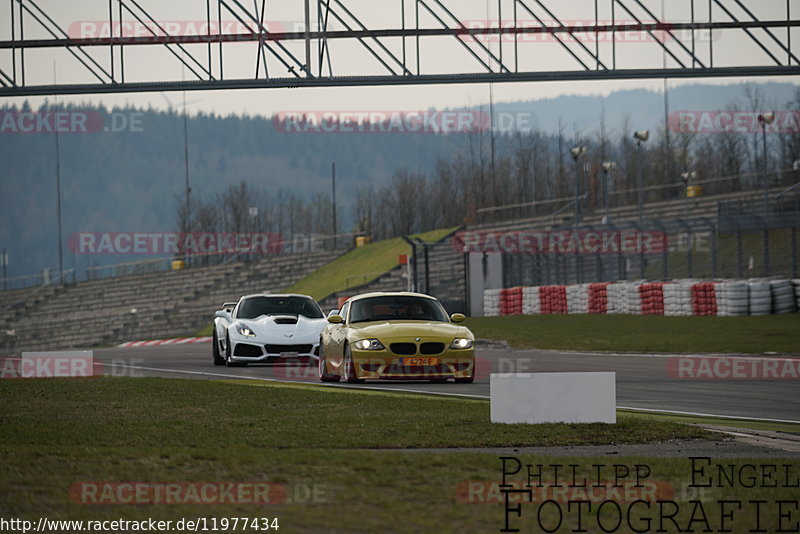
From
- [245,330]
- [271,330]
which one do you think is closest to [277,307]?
[245,330]

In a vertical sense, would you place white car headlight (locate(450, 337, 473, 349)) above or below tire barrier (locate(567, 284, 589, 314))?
below

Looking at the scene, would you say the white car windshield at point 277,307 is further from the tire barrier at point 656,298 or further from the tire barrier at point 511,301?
the tire barrier at point 511,301

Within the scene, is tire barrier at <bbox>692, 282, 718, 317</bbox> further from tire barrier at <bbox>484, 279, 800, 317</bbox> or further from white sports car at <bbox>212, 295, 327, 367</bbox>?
white sports car at <bbox>212, 295, 327, 367</bbox>

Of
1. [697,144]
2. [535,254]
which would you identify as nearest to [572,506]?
[535,254]

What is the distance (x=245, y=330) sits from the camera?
23.6m

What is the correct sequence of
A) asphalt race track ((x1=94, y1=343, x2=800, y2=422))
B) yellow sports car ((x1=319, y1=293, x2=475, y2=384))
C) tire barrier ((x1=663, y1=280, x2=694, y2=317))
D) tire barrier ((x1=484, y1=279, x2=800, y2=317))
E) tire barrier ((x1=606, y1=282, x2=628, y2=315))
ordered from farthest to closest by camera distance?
tire barrier ((x1=606, y1=282, x2=628, y2=315)) → tire barrier ((x1=663, y1=280, x2=694, y2=317)) → tire barrier ((x1=484, y1=279, x2=800, y2=317)) → yellow sports car ((x1=319, y1=293, x2=475, y2=384)) → asphalt race track ((x1=94, y1=343, x2=800, y2=422))

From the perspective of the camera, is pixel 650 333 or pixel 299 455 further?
pixel 650 333

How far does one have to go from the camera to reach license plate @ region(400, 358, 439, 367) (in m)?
18.5

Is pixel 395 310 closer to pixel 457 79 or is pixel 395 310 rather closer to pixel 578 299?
pixel 457 79

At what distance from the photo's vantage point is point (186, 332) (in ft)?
224

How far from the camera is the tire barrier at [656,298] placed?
121 ft

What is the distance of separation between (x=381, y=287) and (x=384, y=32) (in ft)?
129

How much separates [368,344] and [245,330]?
219 inches

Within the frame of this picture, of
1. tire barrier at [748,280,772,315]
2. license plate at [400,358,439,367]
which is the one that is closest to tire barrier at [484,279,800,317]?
tire barrier at [748,280,772,315]
